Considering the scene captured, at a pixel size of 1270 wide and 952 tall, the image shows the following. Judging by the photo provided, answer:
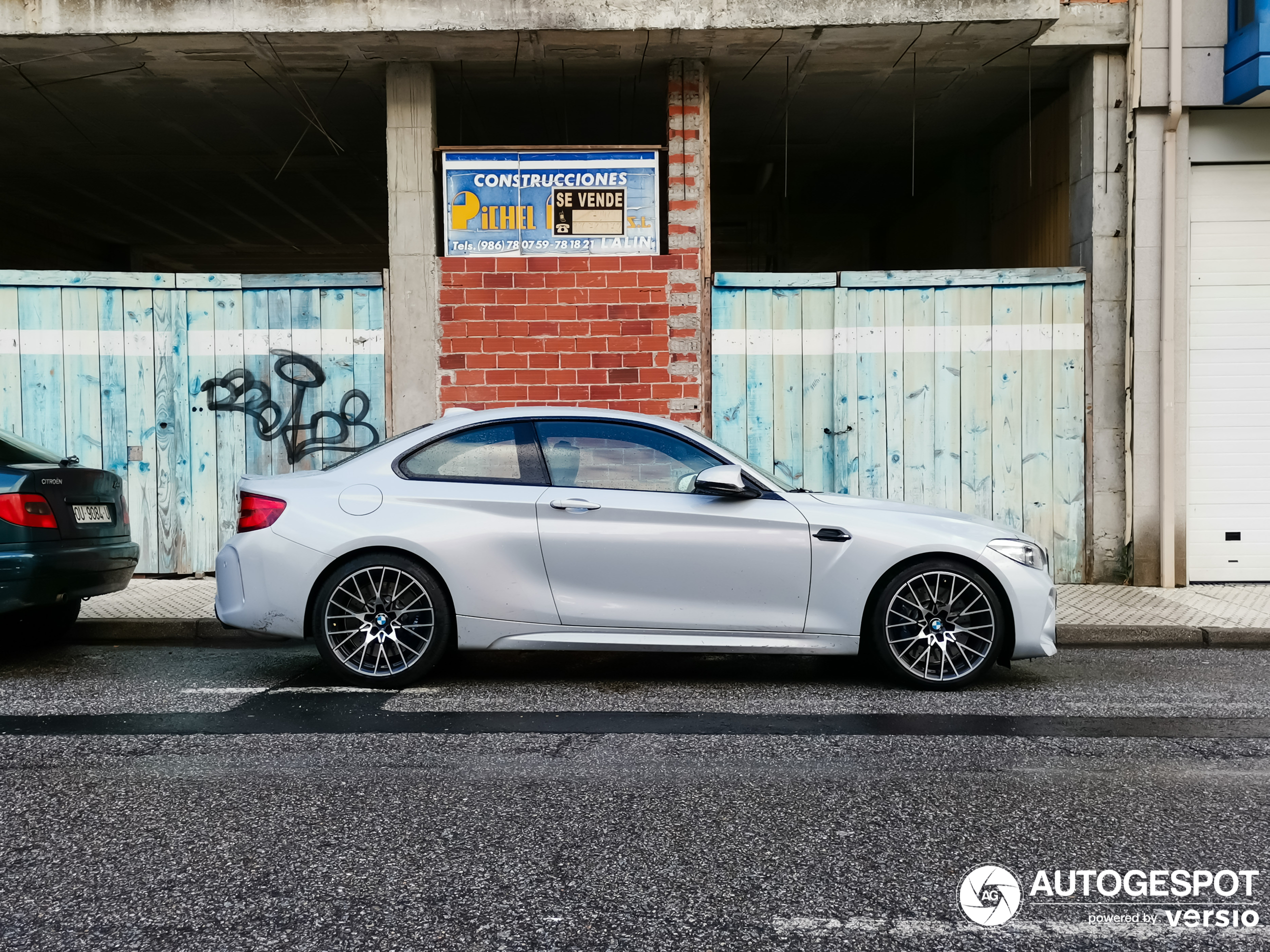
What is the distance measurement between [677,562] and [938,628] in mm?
1411

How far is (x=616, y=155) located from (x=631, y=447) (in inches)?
178

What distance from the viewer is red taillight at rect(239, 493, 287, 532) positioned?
594 cm

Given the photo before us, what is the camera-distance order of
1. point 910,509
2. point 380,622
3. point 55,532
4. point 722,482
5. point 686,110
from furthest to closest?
point 686,110
point 55,532
point 910,509
point 380,622
point 722,482

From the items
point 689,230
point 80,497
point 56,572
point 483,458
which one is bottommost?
point 56,572

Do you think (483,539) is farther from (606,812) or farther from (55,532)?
(55,532)

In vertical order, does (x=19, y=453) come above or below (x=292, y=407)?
below

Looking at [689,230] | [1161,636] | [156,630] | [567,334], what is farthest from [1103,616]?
[156,630]

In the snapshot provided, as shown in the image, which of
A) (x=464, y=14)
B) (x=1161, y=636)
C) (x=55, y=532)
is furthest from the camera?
(x=464, y=14)

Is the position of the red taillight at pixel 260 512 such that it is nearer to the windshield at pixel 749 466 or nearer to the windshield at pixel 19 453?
the windshield at pixel 19 453

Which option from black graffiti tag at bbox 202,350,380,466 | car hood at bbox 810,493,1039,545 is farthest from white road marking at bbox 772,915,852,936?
black graffiti tag at bbox 202,350,380,466

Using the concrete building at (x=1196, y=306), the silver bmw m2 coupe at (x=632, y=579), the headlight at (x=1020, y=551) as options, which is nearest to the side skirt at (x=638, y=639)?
the silver bmw m2 coupe at (x=632, y=579)

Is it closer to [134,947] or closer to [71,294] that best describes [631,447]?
[134,947]

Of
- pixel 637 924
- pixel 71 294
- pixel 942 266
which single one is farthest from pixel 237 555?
pixel 942 266

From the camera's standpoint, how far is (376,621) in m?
5.89
